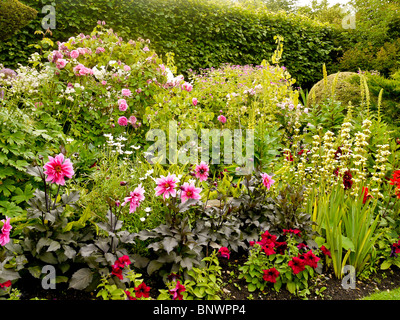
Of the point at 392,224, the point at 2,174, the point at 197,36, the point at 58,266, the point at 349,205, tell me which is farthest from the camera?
the point at 197,36

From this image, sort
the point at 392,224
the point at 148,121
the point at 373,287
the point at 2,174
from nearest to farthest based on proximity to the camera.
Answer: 1. the point at 2,174
2. the point at 373,287
3. the point at 392,224
4. the point at 148,121

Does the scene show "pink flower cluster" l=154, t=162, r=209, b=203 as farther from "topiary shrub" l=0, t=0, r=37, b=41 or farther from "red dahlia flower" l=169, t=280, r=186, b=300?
"topiary shrub" l=0, t=0, r=37, b=41

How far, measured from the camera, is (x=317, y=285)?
258 centimetres

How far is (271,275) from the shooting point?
236cm

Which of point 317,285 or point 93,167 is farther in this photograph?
point 93,167

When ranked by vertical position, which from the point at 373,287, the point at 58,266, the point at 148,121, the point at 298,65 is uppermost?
the point at 298,65

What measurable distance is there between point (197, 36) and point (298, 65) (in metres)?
3.82

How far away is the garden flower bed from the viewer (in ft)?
6.92

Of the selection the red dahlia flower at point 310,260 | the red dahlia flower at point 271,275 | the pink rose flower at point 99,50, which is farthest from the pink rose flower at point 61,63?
the red dahlia flower at point 310,260

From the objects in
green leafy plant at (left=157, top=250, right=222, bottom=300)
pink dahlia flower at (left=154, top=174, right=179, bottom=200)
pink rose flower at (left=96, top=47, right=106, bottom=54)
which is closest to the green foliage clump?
pink dahlia flower at (left=154, top=174, right=179, bottom=200)

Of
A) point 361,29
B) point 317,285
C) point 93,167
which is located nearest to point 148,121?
point 93,167

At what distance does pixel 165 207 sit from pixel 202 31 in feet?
23.8

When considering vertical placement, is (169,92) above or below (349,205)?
above
